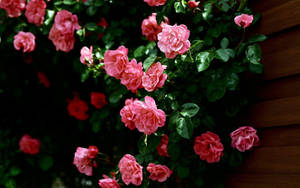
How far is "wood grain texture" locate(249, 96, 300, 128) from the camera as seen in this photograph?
1444mm

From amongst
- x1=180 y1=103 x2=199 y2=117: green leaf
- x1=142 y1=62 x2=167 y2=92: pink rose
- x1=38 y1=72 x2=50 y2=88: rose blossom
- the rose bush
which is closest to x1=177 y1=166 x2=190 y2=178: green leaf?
the rose bush

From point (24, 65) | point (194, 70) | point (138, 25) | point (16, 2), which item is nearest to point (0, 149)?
point (24, 65)

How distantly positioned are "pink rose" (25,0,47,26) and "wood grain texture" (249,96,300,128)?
123cm

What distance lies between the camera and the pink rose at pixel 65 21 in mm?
1925

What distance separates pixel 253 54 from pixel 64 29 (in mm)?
977

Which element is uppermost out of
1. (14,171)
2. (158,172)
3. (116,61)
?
(116,61)

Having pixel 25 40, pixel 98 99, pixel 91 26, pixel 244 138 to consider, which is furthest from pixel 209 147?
pixel 25 40

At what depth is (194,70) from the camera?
5.32 feet

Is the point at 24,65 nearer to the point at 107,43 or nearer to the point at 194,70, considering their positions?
the point at 107,43

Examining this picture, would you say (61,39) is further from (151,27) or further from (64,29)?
(151,27)

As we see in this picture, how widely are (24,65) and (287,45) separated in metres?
1.74

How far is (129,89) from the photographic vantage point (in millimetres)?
1666

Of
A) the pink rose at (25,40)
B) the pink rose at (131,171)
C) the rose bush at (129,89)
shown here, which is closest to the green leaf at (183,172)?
the rose bush at (129,89)

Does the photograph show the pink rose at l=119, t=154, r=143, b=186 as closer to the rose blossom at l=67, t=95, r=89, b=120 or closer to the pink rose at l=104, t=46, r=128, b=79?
the pink rose at l=104, t=46, r=128, b=79
